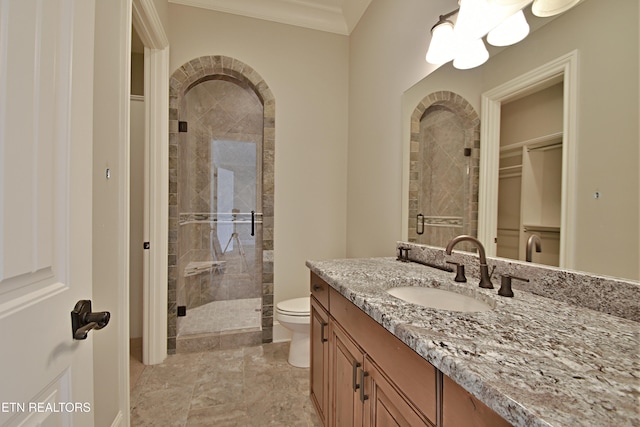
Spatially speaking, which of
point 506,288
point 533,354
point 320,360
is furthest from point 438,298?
point 320,360

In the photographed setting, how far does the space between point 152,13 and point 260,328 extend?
2473 millimetres

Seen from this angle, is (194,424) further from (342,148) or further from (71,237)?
(342,148)

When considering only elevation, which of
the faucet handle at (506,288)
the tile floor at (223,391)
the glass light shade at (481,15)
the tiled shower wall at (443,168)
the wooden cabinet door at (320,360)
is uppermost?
the glass light shade at (481,15)

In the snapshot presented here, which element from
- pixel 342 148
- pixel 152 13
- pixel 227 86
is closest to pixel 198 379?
pixel 342 148

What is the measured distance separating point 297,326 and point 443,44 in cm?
198

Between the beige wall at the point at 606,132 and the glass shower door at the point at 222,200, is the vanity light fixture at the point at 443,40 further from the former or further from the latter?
the glass shower door at the point at 222,200

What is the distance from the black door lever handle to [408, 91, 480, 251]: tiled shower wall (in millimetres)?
1439

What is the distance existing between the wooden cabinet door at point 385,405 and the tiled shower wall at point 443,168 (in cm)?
83

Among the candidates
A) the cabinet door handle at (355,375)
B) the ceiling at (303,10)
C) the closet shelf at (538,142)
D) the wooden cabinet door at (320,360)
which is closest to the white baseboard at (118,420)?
the wooden cabinet door at (320,360)

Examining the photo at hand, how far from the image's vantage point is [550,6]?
981mm

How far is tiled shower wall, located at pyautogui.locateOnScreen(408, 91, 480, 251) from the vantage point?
54.0 inches

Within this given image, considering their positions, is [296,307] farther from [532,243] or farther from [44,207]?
[44,207]

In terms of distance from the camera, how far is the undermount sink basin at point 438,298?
1.09m

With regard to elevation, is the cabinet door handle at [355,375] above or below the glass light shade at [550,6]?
below
